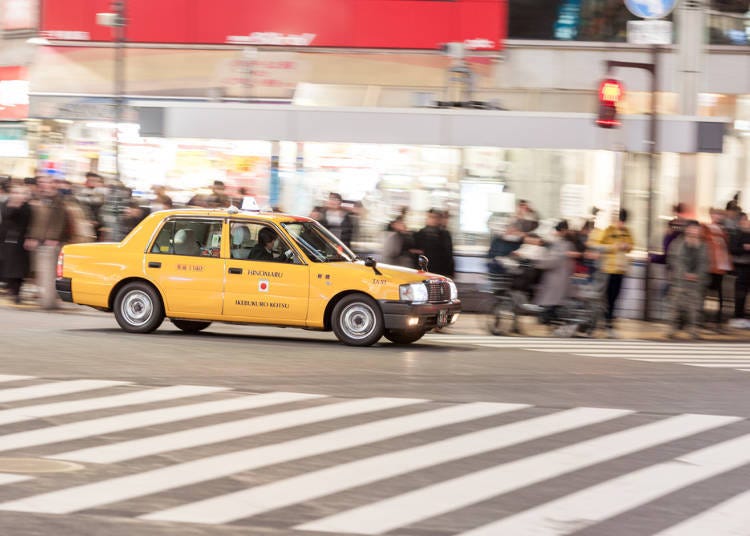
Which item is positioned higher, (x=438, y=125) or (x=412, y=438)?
(x=438, y=125)

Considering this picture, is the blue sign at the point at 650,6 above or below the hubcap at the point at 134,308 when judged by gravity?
above

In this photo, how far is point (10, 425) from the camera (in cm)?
935

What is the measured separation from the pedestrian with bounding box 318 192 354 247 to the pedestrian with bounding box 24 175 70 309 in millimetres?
4025

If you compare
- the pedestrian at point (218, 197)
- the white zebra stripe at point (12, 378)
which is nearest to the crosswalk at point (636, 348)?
the white zebra stripe at point (12, 378)

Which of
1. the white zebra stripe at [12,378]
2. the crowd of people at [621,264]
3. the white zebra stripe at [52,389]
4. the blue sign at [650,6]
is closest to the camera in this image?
the white zebra stripe at [52,389]

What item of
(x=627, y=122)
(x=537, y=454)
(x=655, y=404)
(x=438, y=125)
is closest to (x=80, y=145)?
(x=438, y=125)

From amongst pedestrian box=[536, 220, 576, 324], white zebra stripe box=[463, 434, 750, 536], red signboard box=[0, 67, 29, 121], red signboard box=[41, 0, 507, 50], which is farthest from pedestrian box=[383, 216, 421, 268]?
red signboard box=[0, 67, 29, 121]

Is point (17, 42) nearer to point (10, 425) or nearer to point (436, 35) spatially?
point (436, 35)

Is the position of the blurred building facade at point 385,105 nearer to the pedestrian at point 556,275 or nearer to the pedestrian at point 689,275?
the pedestrian at point 689,275

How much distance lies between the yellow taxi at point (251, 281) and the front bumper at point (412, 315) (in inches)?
0.4

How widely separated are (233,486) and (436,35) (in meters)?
22.6

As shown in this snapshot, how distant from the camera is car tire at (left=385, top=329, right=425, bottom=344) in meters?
16.3

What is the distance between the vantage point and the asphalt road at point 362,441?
6801mm

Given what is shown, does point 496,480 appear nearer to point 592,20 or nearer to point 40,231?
point 40,231
